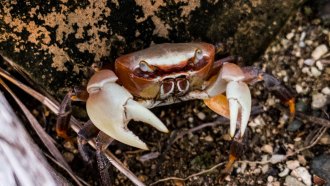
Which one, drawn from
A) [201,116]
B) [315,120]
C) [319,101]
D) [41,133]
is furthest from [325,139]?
[41,133]

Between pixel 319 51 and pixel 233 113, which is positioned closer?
pixel 233 113

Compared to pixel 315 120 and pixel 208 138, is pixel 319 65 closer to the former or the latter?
pixel 315 120

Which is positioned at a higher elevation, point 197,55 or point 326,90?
point 197,55

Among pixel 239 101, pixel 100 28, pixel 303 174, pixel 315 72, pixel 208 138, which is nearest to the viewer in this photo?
pixel 239 101

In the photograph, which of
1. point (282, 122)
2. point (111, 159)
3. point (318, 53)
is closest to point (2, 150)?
point (111, 159)

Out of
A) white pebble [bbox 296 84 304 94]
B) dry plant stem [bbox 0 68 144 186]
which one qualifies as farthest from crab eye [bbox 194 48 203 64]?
white pebble [bbox 296 84 304 94]

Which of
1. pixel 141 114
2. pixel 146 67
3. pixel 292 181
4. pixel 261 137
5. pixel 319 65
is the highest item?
pixel 146 67

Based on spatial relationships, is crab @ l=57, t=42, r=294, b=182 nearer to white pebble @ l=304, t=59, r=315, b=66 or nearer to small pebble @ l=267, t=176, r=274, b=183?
small pebble @ l=267, t=176, r=274, b=183
